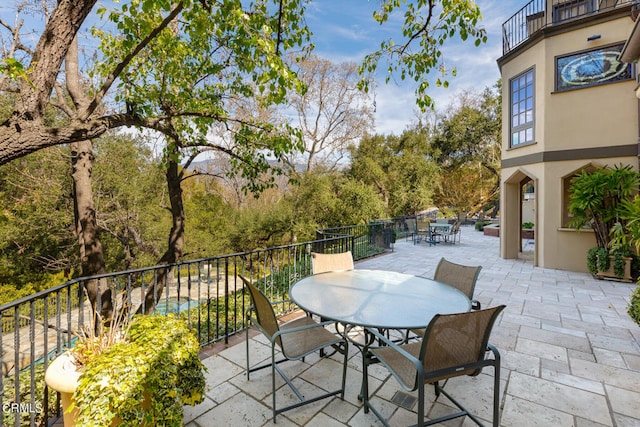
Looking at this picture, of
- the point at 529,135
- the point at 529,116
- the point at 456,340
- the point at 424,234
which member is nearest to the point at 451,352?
the point at 456,340

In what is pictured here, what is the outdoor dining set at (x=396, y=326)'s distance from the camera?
168cm

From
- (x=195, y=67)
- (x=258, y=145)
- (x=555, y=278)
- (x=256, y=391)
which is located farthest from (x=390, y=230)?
(x=256, y=391)

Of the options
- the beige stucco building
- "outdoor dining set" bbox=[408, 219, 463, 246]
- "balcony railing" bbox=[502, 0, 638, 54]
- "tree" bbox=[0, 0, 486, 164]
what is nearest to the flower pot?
"tree" bbox=[0, 0, 486, 164]

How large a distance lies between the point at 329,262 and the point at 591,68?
7.18 meters

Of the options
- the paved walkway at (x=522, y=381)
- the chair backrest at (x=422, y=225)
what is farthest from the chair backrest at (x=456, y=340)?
the chair backrest at (x=422, y=225)

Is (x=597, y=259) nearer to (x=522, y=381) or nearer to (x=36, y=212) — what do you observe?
(x=522, y=381)

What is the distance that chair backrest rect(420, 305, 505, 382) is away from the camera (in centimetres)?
163

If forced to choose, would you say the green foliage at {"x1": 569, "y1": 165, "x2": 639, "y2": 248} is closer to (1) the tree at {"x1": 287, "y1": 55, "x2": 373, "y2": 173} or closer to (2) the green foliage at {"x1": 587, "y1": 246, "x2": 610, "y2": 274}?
(2) the green foliage at {"x1": 587, "y1": 246, "x2": 610, "y2": 274}

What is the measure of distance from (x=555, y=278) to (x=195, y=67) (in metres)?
7.65

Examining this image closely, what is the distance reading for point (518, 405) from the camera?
7.14ft

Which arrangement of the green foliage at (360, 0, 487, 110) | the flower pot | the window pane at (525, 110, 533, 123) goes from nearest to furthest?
the flower pot
the green foliage at (360, 0, 487, 110)
the window pane at (525, 110, 533, 123)

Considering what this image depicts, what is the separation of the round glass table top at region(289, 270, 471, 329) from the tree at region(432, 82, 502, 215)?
50.9 ft

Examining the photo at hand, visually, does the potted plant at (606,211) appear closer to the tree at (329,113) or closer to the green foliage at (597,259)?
the green foliage at (597,259)

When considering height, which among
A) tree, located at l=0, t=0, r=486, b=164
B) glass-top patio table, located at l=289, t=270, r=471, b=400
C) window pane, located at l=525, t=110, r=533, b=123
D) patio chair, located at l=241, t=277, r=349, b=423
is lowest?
patio chair, located at l=241, t=277, r=349, b=423
